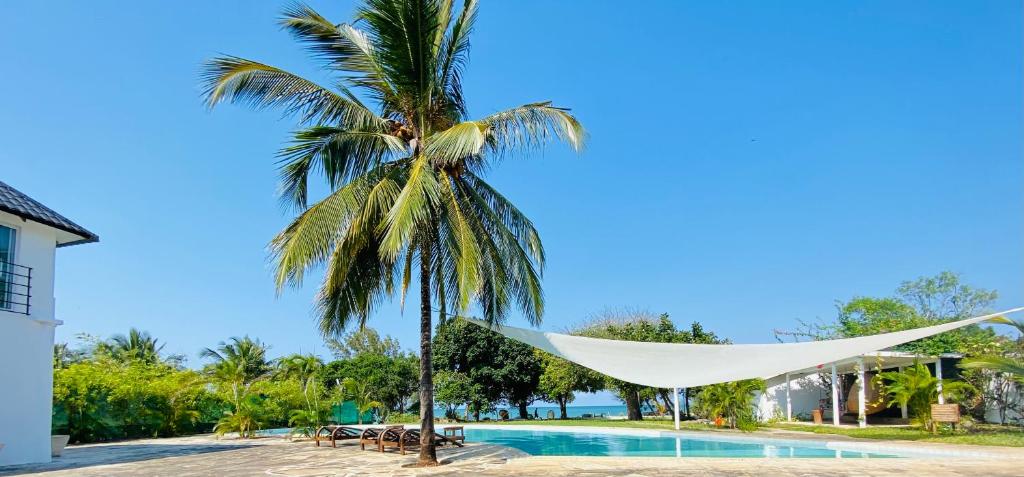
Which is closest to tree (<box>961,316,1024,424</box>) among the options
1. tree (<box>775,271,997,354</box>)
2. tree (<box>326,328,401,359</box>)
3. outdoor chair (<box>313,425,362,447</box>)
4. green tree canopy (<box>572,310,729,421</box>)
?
tree (<box>775,271,997,354</box>)

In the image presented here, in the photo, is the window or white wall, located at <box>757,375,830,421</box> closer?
the window

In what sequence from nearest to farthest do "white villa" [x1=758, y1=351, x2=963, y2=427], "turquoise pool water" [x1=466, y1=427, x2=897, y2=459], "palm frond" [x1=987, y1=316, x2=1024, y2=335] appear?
1. "palm frond" [x1=987, y1=316, x2=1024, y2=335]
2. "turquoise pool water" [x1=466, y1=427, x2=897, y2=459]
3. "white villa" [x1=758, y1=351, x2=963, y2=427]

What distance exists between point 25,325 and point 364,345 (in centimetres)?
2791

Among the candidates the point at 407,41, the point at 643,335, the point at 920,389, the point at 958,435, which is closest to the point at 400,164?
the point at 407,41

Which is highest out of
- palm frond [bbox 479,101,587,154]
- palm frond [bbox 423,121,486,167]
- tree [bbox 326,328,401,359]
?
palm frond [bbox 479,101,587,154]

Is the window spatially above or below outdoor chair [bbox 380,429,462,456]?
above

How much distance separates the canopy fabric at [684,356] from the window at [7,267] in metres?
7.23

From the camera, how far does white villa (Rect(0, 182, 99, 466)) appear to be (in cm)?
941

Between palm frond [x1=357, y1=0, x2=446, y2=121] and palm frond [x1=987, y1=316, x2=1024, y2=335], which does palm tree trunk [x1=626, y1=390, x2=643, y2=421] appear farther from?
palm frond [x1=357, y1=0, x2=446, y2=121]

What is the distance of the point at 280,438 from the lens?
15430 mm

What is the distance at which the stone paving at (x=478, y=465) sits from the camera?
776 cm

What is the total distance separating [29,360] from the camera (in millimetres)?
9750

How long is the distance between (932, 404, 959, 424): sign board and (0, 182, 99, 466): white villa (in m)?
15.2

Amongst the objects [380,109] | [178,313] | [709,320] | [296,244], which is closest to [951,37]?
[709,320]
